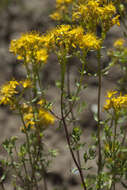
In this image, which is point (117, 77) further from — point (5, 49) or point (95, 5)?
point (95, 5)

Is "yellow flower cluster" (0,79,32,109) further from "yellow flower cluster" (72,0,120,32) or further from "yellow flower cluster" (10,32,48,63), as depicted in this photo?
"yellow flower cluster" (72,0,120,32)

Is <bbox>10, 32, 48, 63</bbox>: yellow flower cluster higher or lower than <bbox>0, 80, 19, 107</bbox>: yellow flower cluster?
higher

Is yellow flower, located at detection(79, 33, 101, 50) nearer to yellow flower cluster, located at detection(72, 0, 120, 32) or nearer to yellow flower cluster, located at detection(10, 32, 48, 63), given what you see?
yellow flower cluster, located at detection(72, 0, 120, 32)

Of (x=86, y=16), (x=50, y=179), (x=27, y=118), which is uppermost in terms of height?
(x=86, y=16)

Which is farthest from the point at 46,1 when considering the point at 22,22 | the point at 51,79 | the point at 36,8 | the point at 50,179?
the point at 50,179

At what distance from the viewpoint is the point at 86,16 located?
2.08 m

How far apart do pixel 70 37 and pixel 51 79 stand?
2341 millimetres

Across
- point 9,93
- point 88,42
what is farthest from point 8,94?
point 88,42

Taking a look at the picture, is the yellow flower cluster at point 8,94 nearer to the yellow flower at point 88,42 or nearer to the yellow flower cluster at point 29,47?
the yellow flower cluster at point 29,47

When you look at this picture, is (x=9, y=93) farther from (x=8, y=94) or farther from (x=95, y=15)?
(x=95, y=15)

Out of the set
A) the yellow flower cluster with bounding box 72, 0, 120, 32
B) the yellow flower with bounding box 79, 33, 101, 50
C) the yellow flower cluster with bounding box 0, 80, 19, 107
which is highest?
the yellow flower cluster with bounding box 72, 0, 120, 32

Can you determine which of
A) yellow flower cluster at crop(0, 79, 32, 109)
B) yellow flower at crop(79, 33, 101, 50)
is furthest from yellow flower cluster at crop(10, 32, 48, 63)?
yellow flower at crop(79, 33, 101, 50)

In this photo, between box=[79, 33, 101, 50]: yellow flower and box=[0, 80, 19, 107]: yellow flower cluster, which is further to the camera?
box=[0, 80, 19, 107]: yellow flower cluster

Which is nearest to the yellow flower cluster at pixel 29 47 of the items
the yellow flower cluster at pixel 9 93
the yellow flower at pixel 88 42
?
the yellow flower cluster at pixel 9 93
